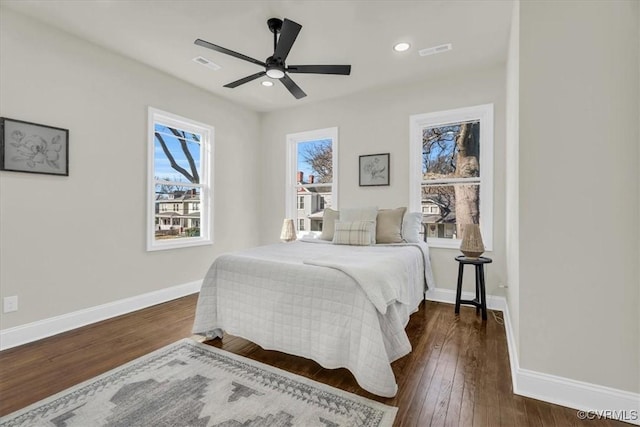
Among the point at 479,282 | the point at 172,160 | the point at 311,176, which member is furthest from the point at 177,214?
the point at 479,282

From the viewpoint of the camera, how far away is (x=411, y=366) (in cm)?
217

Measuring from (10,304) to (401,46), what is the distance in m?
4.11

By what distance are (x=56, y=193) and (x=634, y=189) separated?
13.7 ft

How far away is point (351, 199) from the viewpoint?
4352mm

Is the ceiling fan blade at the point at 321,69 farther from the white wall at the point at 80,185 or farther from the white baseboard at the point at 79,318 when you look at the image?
the white baseboard at the point at 79,318

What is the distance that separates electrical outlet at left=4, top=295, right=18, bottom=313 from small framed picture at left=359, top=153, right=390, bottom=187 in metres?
3.69

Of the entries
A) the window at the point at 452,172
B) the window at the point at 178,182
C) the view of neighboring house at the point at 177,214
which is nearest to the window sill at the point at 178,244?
the window at the point at 178,182

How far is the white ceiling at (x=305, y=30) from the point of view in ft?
8.03

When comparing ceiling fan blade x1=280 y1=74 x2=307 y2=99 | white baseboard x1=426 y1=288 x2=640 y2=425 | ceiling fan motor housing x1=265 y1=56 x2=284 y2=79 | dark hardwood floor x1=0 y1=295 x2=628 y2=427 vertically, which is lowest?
dark hardwood floor x1=0 y1=295 x2=628 y2=427

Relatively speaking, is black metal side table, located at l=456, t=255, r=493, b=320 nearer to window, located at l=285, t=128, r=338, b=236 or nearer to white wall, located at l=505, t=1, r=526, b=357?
white wall, located at l=505, t=1, r=526, b=357

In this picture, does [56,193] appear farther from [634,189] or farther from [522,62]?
[634,189]

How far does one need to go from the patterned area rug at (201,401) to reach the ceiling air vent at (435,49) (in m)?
3.12

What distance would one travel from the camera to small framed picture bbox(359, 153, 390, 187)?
4.08 metres

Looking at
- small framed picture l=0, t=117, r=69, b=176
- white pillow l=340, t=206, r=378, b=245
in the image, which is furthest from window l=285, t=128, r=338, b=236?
small framed picture l=0, t=117, r=69, b=176
